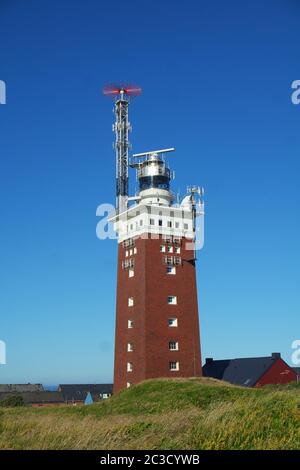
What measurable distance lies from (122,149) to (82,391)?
6942cm

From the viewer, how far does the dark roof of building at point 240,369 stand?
75.3m

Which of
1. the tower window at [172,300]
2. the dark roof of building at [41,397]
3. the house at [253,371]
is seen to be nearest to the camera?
the tower window at [172,300]

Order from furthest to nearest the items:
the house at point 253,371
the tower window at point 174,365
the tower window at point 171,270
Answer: the house at point 253,371
the tower window at point 171,270
the tower window at point 174,365

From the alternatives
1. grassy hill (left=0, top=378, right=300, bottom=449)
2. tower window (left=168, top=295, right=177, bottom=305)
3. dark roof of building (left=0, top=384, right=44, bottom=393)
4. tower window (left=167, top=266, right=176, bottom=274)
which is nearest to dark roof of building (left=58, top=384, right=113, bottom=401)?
dark roof of building (left=0, top=384, right=44, bottom=393)

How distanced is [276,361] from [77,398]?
166ft

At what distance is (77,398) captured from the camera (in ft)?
364

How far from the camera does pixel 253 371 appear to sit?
76250 mm

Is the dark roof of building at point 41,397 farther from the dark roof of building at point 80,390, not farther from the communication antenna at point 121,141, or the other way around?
the communication antenna at point 121,141

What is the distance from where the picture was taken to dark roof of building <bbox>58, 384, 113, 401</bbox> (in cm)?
11125

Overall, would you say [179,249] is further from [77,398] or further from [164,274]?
[77,398]

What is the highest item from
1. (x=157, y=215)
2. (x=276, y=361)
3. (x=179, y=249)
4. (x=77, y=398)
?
(x=157, y=215)

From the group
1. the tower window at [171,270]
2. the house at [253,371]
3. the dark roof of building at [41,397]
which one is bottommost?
the dark roof of building at [41,397]

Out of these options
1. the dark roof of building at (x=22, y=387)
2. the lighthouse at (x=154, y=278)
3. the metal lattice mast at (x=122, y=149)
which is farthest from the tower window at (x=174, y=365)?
the dark roof of building at (x=22, y=387)

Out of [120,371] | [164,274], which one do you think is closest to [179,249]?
[164,274]
